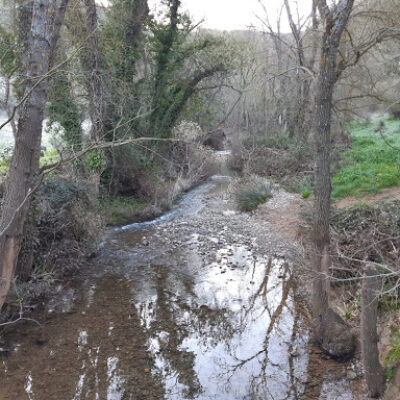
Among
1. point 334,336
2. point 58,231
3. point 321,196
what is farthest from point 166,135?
point 334,336

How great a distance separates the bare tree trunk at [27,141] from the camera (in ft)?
17.2

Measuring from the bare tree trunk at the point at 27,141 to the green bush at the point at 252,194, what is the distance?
9103 mm

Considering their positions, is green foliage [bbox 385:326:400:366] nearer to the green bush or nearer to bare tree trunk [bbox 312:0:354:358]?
bare tree trunk [bbox 312:0:354:358]

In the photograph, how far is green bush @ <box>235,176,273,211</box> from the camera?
13617 mm

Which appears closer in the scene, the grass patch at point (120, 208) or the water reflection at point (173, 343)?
the water reflection at point (173, 343)

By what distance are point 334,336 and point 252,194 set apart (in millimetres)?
8391

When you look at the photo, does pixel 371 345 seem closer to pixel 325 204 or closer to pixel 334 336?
pixel 334 336

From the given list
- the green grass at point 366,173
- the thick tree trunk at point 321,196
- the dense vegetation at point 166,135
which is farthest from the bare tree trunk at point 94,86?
the green grass at point 366,173

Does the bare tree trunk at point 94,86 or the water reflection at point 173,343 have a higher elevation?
the bare tree trunk at point 94,86

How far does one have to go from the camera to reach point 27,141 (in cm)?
535

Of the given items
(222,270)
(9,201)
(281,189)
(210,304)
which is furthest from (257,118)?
(9,201)

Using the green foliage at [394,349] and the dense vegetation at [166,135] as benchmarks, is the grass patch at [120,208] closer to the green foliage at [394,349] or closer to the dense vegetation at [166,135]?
the dense vegetation at [166,135]

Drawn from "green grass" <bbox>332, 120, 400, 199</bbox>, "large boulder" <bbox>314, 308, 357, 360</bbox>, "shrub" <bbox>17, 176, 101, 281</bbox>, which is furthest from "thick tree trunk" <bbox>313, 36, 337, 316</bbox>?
"green grass" <bbox>332, 120, 400, 199</bbox>

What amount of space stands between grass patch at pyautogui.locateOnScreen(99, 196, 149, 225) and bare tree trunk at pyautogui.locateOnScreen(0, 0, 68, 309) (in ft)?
21.1
